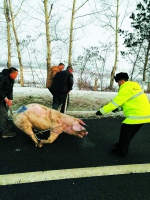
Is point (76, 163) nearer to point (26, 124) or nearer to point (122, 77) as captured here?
point (26, 124)

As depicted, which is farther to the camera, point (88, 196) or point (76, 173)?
point (76, 173)

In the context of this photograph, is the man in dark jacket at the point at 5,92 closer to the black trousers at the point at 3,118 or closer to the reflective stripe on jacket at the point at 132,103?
the black trousers at the point at 3,118

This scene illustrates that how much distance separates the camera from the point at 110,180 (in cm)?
326

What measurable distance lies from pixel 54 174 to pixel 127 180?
4.03ft

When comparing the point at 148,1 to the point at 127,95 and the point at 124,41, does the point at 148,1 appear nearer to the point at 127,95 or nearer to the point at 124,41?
the point at 124,41

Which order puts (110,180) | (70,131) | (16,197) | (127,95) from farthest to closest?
(70,131) → (127,95) → (110,180) → (16,197)

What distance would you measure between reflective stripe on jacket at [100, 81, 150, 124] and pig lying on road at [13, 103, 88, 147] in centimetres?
89

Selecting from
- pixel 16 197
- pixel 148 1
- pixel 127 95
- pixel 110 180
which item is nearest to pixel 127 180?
pixel 110 180

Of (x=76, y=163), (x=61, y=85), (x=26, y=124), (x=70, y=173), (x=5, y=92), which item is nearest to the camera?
(x=70, y=173)

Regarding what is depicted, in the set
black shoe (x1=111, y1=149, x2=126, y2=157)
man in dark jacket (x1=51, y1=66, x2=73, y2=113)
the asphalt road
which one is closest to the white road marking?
the asphalt road

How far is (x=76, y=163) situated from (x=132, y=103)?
1564mm

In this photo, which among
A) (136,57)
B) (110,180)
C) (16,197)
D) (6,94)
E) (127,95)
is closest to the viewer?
(16,197)

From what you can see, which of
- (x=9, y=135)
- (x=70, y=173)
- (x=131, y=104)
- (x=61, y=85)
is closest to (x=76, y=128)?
(x=70, y=173)

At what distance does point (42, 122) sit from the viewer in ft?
14.3
